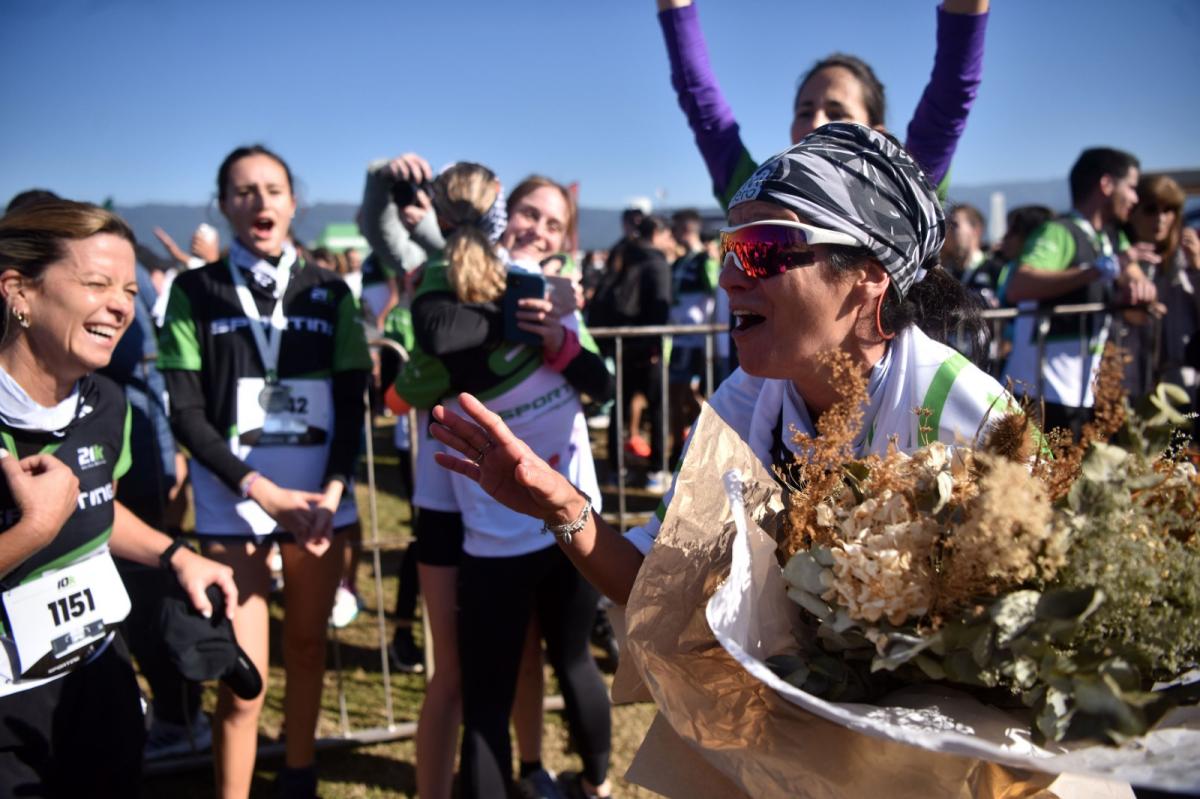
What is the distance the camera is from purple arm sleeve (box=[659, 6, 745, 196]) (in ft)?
9.73

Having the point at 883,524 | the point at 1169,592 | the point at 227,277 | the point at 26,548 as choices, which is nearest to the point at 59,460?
the point at 26,548

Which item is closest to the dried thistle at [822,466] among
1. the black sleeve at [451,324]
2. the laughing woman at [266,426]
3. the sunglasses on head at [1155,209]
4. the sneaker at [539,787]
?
the black sleeve at [451,324]

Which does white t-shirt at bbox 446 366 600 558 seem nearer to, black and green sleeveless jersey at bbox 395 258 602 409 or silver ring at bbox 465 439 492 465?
black and green sleeveless jersey at bbox 395 258 602 409

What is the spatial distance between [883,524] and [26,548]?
197cm

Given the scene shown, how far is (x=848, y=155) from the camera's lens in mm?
1740

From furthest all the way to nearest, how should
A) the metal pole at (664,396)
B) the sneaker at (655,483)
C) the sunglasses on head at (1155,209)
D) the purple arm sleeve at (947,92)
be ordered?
1. the sneaker at (655,483)
2. the sunglasses on head at (1155,209)
3. the metal pole at (664,396)
4. the purple arm sleeve at (947,92)

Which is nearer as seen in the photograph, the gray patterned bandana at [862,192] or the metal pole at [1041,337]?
the gray patterned bandana at [862,192]

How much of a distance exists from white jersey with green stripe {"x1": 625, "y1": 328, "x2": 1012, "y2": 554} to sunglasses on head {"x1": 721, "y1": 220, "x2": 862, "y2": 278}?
29 centimetres

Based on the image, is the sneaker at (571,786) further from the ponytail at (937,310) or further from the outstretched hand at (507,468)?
the ponytail at (937,310)

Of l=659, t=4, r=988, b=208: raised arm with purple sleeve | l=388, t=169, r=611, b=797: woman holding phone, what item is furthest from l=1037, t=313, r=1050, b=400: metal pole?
l=388, t=169, r=611, b=797: woman holding phone

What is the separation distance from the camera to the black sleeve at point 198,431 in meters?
2.96

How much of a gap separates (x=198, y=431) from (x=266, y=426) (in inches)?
9.0

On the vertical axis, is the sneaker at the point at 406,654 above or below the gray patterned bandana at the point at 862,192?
below

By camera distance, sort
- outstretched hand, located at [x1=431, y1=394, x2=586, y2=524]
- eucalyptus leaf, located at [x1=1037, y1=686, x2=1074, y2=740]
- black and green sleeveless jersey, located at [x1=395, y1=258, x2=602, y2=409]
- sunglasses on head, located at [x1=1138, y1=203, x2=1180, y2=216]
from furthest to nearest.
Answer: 1. sunglasses on head, located at [x1=1138, y1=203, x2=1180, y2=216]
2. black and green sleeveless jersey, located at [x1=395, y1=258, x2=602, y2=409]
3. outstretched hand, located at [x1=431, y1=394, x2=586, y2=524]
4. eucalyptus leaf, located at [x1=1037, y1=686, x2=1074, y2=740]
